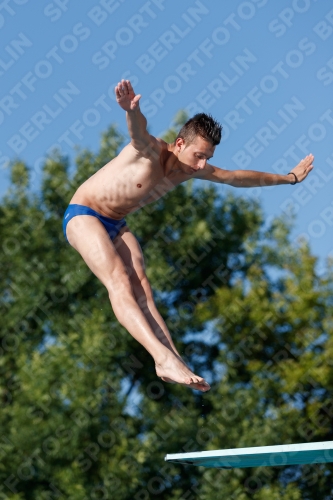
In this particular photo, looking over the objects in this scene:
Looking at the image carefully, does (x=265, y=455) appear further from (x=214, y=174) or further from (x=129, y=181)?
(x=214, y=174)

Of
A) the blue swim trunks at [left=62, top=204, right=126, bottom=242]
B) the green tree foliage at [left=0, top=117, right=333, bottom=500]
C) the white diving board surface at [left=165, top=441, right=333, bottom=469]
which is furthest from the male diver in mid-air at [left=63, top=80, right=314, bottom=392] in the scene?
the green tree foliage at [left=0, top=117, right=333, bottom=500]

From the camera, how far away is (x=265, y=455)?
4.22 metres

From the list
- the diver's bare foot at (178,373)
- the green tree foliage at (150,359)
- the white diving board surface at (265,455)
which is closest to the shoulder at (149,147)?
the diver's bare foot at (178,373)

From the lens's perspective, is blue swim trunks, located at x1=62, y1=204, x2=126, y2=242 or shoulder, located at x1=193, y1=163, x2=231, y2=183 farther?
shoulder, located at x1=193, y1=163, x2=231, y2=183

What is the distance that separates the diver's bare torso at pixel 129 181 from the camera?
177 inches

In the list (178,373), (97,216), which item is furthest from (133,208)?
(178,373)

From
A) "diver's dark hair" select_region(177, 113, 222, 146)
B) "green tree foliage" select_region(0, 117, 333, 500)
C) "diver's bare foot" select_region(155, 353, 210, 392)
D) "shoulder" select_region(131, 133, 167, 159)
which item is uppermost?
"shoulder" select_region(131, 133, 167, 159)

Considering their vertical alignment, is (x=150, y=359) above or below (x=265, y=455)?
below

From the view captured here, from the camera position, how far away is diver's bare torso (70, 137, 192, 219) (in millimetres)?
4508

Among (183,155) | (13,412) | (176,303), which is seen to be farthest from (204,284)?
(183,155)

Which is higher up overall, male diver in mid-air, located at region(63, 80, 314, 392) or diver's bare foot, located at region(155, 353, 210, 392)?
male diver in mid-air, located at region(63, 80, 314, 392)

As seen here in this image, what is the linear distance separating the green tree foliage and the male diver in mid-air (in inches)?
335

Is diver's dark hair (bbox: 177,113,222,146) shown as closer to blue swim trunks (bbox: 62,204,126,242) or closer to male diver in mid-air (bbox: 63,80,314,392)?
male diver in mid-air (bbox: 63,80,314,392)

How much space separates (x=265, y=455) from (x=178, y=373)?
0.61 metres
